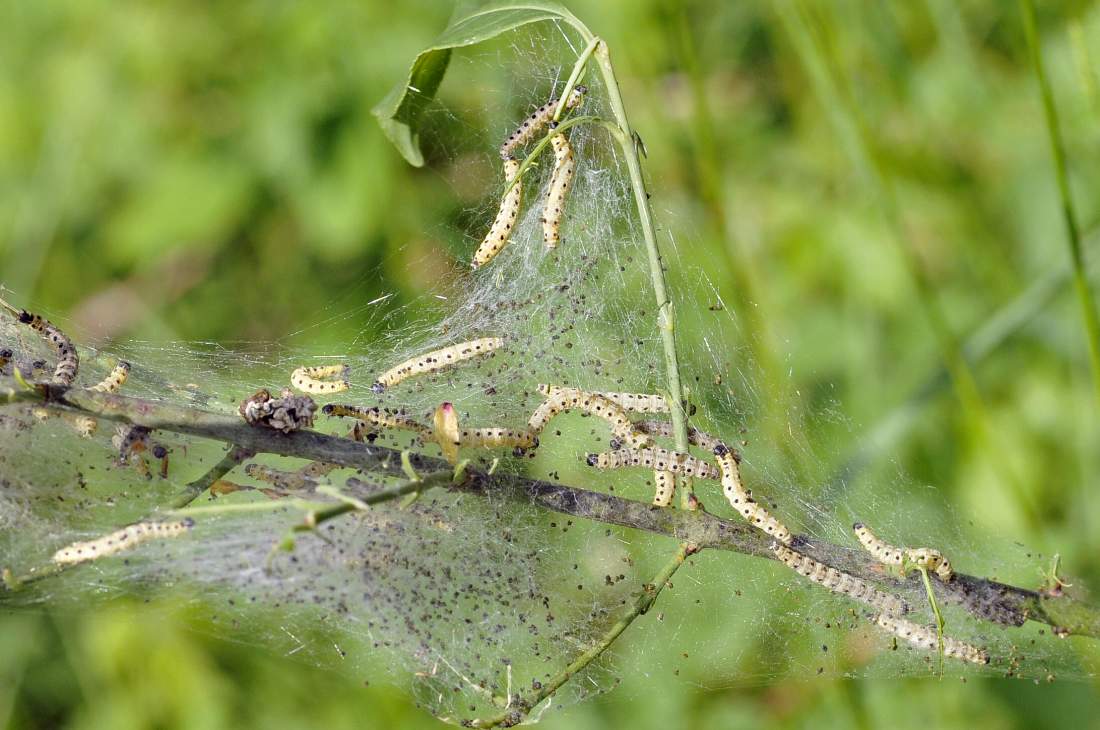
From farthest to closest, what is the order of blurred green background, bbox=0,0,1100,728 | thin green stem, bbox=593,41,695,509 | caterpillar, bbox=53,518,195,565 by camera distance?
1. blurred green background, bbox=0,0,1100,728
2. caterpillar, bbox=53,518,195,565
3. thin green stem, bbox=593,41,695,509

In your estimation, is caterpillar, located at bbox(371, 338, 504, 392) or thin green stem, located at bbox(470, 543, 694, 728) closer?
thin green stem, located at bbox(470, 543, 694, 728)

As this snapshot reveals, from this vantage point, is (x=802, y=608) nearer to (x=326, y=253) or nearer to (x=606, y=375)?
(x=606, y=375)

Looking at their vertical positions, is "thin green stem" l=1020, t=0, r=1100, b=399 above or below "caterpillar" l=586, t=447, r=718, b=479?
above

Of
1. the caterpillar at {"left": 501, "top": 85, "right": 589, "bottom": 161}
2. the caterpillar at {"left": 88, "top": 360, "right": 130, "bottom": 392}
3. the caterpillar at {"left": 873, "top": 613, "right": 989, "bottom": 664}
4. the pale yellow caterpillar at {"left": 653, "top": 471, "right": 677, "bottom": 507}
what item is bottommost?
the caterpillar at {"left": 873, "top": 613, "right": 989, "bottom": 664}

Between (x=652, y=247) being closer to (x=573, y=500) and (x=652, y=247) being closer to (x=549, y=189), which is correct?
(x=573, y=500)

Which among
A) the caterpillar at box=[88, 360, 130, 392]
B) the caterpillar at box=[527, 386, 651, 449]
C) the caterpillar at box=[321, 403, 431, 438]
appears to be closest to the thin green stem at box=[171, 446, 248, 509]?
the caterpillar at box=[321, 403, 431, 438]

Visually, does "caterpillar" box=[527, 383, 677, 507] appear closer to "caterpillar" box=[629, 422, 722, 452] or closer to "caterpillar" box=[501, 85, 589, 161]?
"caterpillar" box=[629, 422, 722, 452]
